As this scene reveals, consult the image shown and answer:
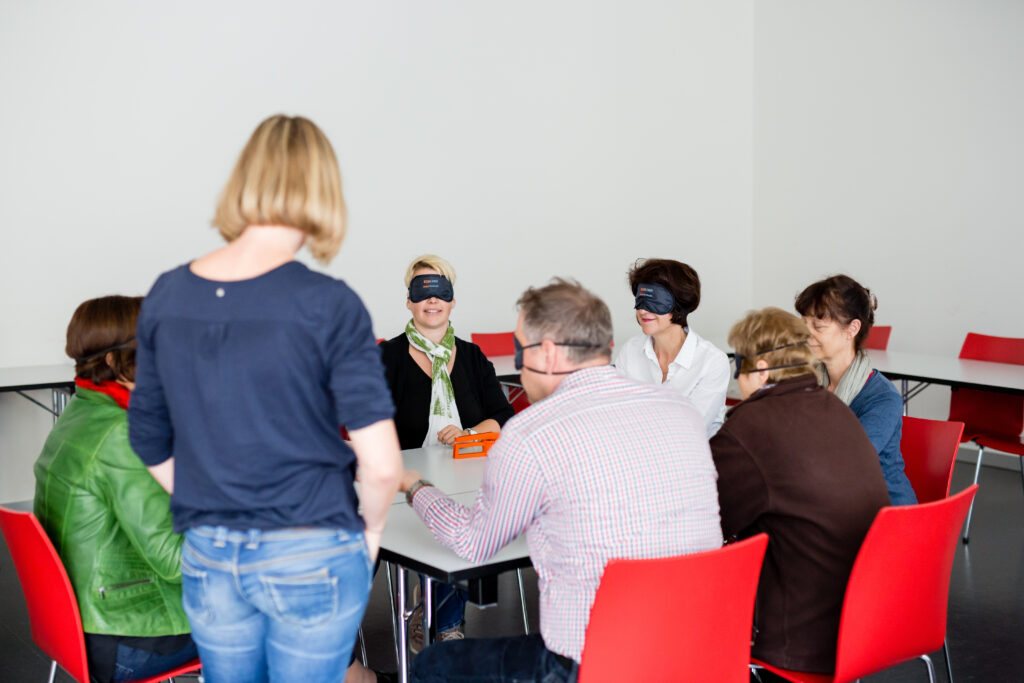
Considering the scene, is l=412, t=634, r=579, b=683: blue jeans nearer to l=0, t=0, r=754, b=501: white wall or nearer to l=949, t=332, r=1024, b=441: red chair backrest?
l=949, t=332, r=1024, b=441: red chair backrest

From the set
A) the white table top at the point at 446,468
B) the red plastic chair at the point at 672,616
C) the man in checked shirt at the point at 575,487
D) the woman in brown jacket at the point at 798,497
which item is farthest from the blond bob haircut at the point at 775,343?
the white table top at the point at 446,468

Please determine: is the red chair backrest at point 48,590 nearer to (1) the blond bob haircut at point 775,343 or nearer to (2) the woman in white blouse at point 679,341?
(1) the blond bob haircut at point 775,343

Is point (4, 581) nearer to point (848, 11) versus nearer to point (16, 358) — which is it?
point (16, 358)

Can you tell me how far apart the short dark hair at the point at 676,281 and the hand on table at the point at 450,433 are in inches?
30.9

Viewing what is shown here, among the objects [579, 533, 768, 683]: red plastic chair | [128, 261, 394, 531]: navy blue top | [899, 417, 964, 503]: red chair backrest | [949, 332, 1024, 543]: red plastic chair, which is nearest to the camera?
[128, 261, 394, 531]: navy blue top

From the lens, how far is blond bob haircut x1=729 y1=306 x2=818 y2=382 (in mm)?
2119

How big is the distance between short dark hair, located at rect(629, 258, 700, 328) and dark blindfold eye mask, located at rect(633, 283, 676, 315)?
0.7 inches

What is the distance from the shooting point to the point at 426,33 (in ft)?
20.1

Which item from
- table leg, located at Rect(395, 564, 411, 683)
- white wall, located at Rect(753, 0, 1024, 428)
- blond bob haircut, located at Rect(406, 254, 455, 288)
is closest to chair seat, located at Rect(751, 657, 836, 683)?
table leg, located at Rect(395, 564, 411, 683)

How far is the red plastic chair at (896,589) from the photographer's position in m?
1.92

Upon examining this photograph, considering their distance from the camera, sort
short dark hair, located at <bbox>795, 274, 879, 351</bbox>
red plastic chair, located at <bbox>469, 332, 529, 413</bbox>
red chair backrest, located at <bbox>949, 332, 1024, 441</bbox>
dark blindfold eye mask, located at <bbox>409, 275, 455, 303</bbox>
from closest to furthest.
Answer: short dark hair, located at <bbox>795, 274, 879, 351</bbox> → dark blindfold eye mask, located at <bbox>409, 275, 455, 303</bbox> → red chair backrest, located at <bbox>949, 332, 1024, 441</bbox> → red plastic chair, located at <bbox>469, 332, 529, 413</bbox>

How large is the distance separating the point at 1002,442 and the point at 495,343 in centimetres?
269

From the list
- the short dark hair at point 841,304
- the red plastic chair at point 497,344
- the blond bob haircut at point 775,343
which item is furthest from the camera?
the red plastic chair at point 497,344

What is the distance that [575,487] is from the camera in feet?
5.57
